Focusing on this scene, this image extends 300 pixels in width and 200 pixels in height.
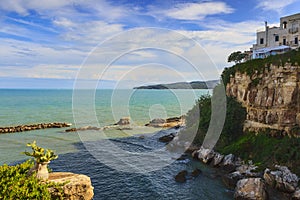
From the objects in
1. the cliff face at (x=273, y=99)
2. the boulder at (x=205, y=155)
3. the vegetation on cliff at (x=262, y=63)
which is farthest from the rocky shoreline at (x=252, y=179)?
the vegetation on cliff at (x=262, y=63)

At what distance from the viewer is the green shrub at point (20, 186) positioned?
12.4 meters

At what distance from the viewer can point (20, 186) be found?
42.4 feet

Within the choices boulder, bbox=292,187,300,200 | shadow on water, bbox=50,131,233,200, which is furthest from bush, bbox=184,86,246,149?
boulder, bbox=292,187,300,200

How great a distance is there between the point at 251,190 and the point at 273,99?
12.4 metres

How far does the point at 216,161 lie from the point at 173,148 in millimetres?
9363

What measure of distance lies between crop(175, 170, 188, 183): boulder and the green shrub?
517 inches

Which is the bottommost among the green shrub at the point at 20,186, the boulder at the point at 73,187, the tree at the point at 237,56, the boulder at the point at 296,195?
the boulder at the point at 296,195

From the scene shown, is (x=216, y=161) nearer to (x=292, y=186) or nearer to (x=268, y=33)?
(x=292, y=186)

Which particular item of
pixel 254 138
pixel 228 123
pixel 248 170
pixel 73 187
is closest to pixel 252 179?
pixel 248 170

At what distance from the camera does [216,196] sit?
21.2 m

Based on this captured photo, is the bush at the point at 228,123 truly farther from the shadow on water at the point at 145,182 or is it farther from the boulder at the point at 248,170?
the boulder at the point at 248,170

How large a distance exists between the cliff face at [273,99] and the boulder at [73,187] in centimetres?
2157

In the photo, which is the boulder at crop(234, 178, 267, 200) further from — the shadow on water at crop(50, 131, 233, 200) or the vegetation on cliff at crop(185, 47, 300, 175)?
the vegetation on cliff at crop(185, 47, 300, 175)

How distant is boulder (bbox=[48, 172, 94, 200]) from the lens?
14.7m
